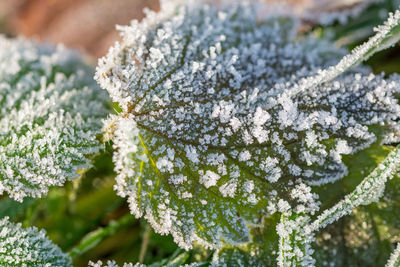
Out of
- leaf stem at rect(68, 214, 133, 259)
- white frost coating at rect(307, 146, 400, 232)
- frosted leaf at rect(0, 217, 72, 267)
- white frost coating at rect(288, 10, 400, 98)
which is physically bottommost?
white frost coating at rect(307, 146, 400, 232)

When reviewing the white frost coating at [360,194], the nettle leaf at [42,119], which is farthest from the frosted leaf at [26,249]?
the white frost coating at [360,194]

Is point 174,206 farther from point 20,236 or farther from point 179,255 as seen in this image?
point 20,236

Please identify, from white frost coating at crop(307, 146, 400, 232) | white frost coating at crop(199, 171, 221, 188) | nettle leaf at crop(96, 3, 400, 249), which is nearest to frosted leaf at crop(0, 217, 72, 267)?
nettle leaf at crop(96, 3, 400, 249)

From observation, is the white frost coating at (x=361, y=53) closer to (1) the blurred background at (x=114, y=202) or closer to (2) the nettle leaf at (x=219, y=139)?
(2) the nettle leaf at (x=219, y=139)

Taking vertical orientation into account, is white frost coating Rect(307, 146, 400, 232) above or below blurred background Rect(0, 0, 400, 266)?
below

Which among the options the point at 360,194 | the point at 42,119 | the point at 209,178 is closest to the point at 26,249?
the point at 42,119

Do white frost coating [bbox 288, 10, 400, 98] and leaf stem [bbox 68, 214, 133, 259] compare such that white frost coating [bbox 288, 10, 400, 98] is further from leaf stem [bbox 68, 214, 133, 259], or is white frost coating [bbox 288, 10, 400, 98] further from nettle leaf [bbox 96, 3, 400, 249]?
leaf stem [bbox 68, 214, 133, 259]

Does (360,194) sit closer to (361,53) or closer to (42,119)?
(361,53)
